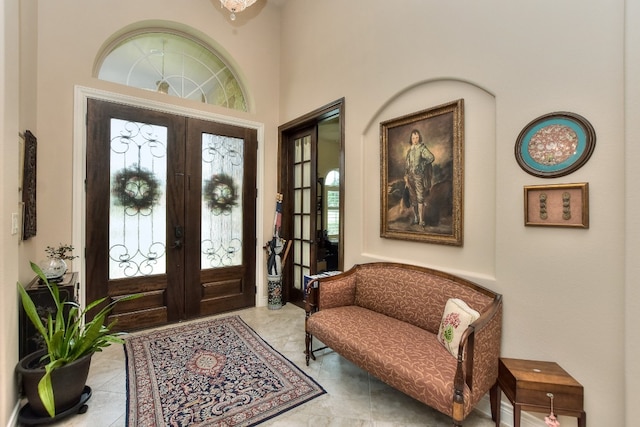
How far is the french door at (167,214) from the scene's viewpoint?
2.96m

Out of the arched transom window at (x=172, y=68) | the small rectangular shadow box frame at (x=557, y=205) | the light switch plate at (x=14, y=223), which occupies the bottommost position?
the light switch plate at (x=14, y=223)

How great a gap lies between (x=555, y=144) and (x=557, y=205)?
0.37 m

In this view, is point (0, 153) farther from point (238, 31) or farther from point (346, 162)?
point (238, 31)

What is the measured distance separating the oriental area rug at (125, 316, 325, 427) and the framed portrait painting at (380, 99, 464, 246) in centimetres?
155

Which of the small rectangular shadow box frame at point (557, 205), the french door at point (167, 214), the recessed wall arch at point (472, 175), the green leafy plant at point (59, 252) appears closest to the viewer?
the small rectangular shadow box frame at point (557, 205)

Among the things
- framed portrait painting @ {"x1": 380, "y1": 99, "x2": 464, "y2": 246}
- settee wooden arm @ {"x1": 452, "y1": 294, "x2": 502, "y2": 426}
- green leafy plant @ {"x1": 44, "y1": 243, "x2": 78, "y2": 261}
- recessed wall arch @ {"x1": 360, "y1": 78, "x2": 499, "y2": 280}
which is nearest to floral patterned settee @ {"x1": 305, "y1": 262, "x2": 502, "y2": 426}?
settee wooden arm @ {"x1": 452, "y1": 294, "x2": 502, "y2": 426}

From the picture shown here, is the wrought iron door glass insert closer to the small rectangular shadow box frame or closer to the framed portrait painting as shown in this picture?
the framed portrait painting

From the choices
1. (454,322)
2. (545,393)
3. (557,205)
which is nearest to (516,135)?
(557,205)

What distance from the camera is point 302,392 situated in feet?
6.81

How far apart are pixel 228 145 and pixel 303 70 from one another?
1439 millimetres

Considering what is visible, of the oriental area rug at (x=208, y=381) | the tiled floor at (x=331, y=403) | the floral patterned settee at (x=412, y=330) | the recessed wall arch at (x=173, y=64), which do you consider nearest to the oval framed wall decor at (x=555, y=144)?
the floral patterned settee at (x=412, y=330)

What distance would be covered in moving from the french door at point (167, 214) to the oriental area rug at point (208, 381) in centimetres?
57

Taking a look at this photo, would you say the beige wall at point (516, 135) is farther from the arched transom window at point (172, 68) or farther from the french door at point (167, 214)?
the arched transom window at point (172, 68)

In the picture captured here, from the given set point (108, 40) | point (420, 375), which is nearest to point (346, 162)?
point (420, 375)
